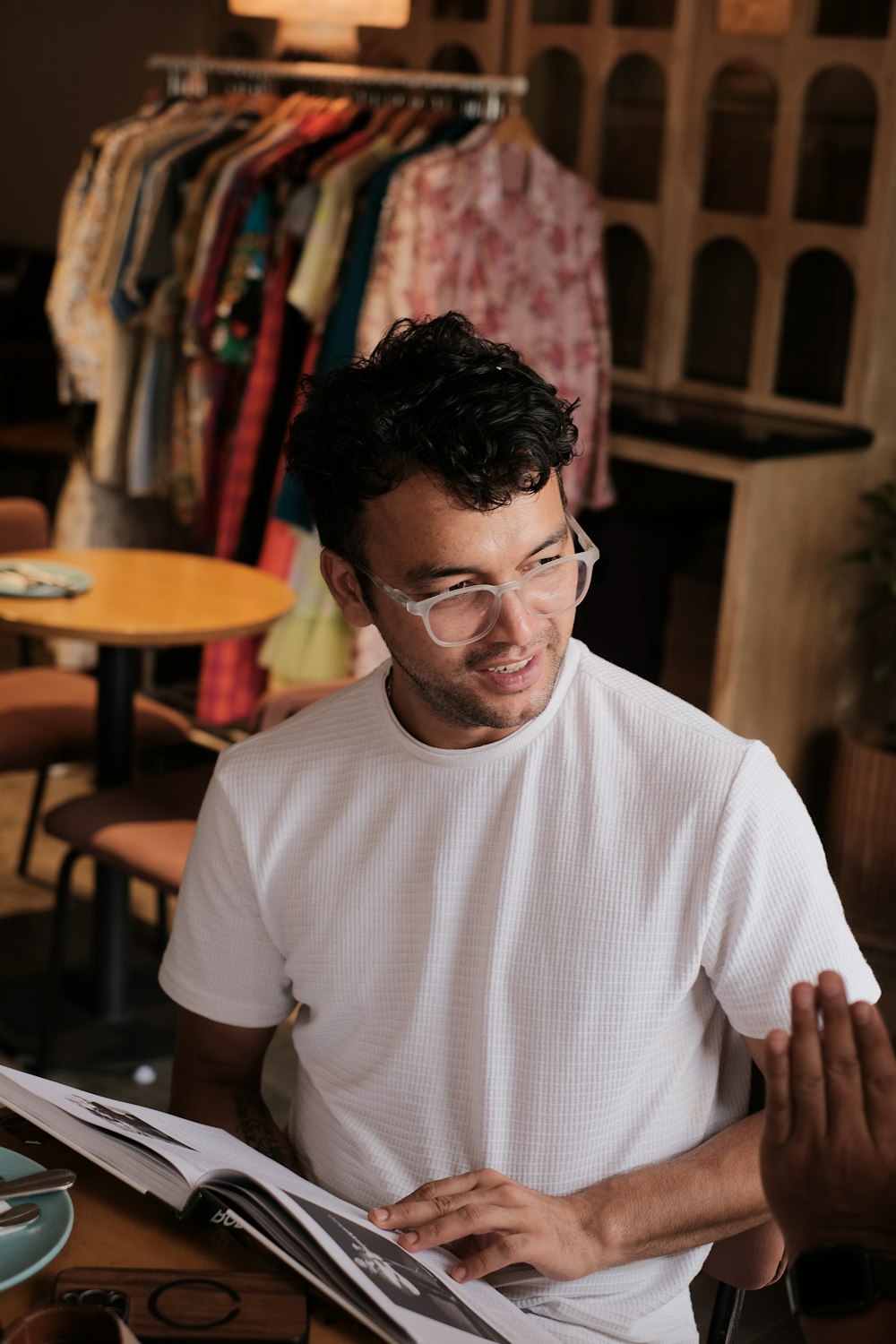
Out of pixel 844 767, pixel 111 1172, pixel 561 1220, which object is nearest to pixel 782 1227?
pixel 561 1220

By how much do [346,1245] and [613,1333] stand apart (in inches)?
13.5

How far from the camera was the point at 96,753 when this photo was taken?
9.84ft

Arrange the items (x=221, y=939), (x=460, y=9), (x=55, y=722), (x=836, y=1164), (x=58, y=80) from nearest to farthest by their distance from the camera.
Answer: (x=836, y=1164) → (x=221, y=939) → (x=55, y=722) → (x=460, y=9) → (x=58, y=80)

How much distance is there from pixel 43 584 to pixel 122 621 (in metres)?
0.23

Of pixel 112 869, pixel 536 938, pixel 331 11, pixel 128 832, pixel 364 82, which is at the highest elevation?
pixel 331 11

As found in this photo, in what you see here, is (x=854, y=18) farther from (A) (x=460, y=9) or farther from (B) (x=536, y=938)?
(B) (x=536, y=938)

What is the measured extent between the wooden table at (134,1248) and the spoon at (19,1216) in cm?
3

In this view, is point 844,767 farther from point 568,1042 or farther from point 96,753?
point 568,1042

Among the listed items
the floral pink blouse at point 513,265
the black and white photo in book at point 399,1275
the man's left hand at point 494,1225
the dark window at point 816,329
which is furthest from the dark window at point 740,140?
the black and white photo in book at point 399,1275

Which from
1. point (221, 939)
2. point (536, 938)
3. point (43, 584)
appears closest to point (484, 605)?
point (536, 938)

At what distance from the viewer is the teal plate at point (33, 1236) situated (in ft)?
3.35

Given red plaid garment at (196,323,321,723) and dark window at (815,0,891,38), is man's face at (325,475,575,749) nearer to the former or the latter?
dark window at (815,0,891,38)

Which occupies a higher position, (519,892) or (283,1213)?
(519,892)

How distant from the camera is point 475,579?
127 cm
